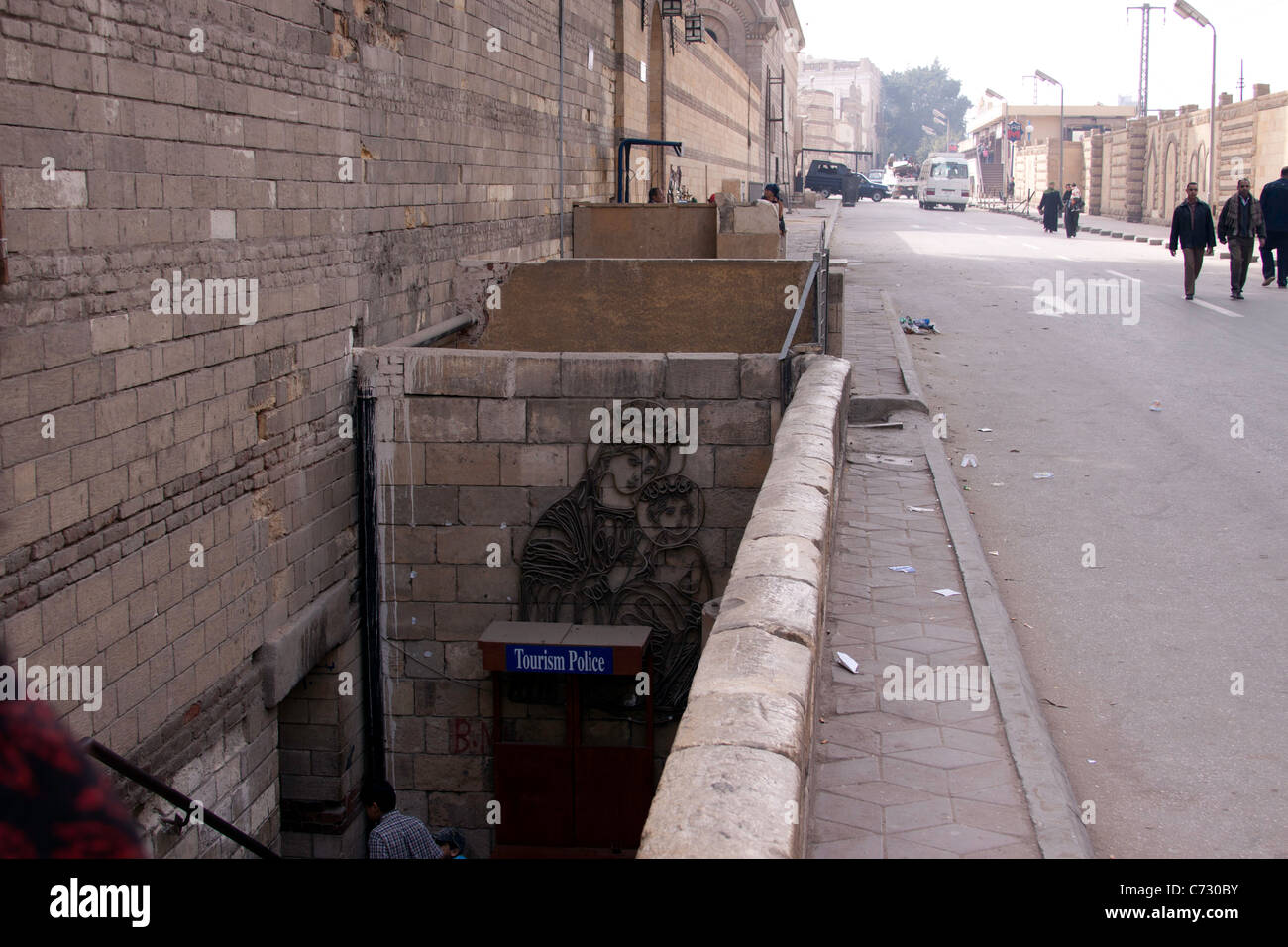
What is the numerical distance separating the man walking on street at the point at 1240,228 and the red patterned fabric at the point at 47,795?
2037 centimetres

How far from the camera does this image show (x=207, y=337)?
6.90 m

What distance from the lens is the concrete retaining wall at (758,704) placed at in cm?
295

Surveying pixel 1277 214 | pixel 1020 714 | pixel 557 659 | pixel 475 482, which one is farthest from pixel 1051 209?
pixel 1020 714

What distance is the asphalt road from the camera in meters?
4.76

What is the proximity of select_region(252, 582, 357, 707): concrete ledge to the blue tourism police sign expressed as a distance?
1.23 metres

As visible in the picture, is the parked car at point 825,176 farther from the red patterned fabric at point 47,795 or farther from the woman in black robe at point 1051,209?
the red patterned fabric at point 47,795

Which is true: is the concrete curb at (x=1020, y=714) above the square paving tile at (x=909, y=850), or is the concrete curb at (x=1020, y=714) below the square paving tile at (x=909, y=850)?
above

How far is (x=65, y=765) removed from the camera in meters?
1.41

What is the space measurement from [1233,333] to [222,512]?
14.0 m

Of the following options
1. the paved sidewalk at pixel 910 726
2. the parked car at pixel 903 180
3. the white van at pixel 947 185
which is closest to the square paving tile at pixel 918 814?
the paved sidewalk at pixel 910 726

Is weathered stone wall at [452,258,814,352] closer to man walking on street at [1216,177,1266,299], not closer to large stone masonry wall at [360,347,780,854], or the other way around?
large stone masonry wall at [360,347,780,854]

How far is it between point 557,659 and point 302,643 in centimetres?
190

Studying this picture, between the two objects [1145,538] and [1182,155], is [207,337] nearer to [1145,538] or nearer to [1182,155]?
[1145,538]
